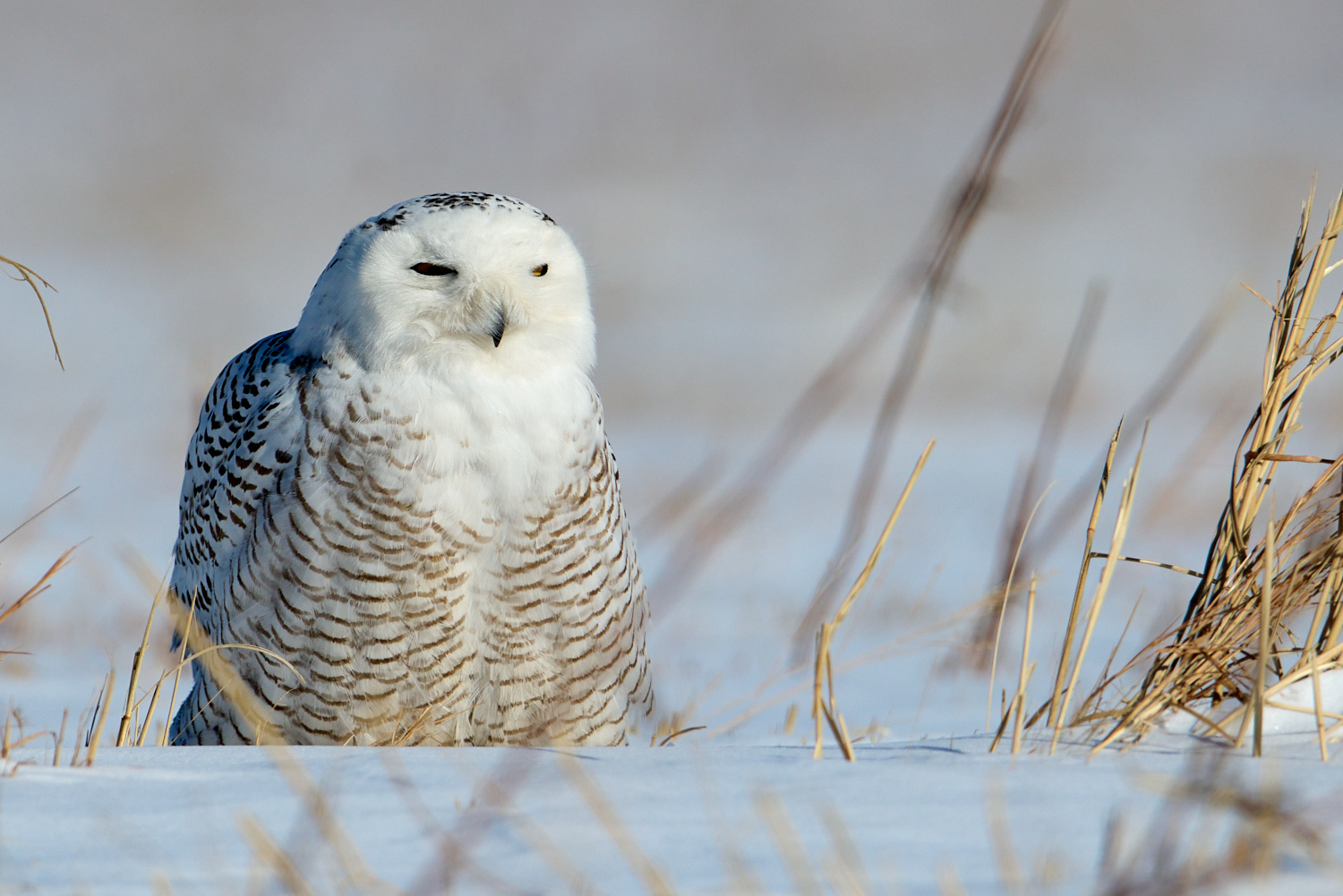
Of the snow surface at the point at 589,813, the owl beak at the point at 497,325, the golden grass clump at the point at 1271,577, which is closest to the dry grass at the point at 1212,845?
the snow surface at the point at 589,813

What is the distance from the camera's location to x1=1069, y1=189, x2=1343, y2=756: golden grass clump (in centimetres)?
229

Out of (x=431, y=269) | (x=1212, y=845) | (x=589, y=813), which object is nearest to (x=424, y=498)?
(x=431, y=269)

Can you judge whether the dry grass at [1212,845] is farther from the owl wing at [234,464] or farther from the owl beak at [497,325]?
the owl wing at [234,464]

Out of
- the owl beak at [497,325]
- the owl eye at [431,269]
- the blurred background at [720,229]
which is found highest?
the owl eye at [431,269]

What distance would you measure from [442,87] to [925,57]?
1014 cm

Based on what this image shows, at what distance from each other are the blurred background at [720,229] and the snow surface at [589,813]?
0.40 meters

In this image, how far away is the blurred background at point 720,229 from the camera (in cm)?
745

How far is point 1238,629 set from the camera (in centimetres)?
238

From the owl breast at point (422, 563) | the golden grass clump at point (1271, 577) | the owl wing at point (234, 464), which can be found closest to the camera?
the golden grass clump at point (1271, 577)

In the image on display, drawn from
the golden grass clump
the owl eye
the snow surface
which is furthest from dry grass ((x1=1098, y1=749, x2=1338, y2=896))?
the owl eye

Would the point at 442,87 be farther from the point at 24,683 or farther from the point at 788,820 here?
the point at 788,820

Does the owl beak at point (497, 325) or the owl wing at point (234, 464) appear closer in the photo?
the owl beak at point (497, 325)

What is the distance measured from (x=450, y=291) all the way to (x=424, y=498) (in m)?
0.46

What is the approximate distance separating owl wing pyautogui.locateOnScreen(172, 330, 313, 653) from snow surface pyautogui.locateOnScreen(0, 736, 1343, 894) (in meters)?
1.01
